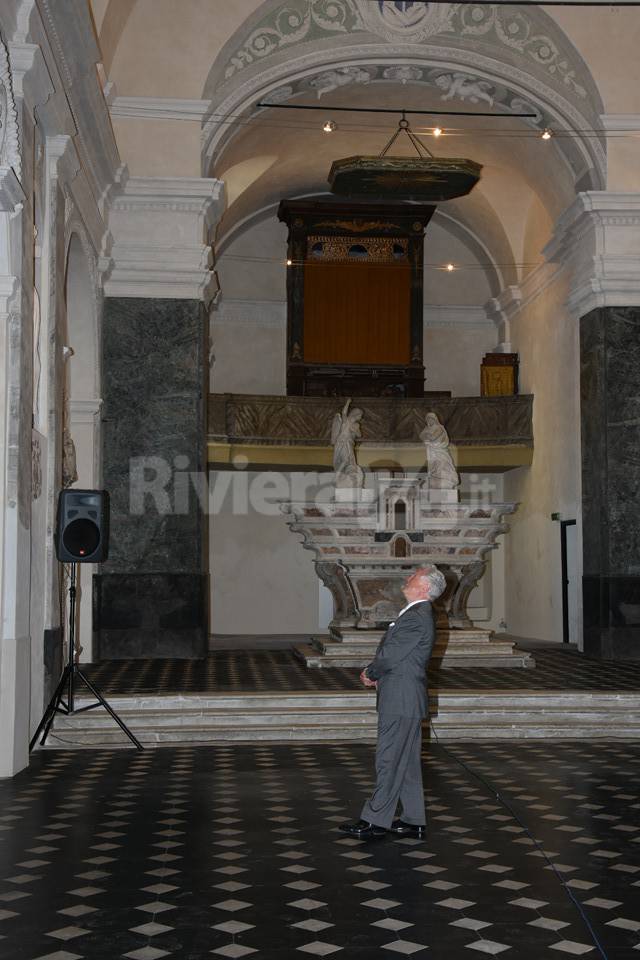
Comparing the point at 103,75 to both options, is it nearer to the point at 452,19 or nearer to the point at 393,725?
the point at 452,19

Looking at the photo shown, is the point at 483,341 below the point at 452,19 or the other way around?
below

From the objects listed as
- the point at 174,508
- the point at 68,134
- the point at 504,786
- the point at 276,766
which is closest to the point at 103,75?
the point at 68,134

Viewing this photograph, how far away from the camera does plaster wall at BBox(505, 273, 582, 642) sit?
1778 centimetres

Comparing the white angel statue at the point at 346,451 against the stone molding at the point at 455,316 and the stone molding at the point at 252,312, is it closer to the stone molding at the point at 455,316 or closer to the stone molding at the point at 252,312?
the stone molding at the point at 252,312

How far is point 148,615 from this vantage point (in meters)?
14.6

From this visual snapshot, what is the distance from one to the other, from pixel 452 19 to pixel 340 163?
2.35 meters

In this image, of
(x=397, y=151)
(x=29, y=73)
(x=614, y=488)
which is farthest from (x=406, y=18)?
(x=29, y=73)

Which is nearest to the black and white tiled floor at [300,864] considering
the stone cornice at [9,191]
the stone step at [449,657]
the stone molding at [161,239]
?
the stone cornice at [9,191]

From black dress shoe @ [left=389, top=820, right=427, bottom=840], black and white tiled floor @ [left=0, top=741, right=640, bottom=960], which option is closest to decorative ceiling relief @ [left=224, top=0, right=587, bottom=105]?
black and white tiled floor @ [left=0, top=741, right=640, bottom=960]

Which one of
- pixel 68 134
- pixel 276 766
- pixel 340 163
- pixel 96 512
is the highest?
pixel 340 163

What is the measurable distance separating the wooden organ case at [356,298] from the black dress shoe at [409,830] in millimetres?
15880

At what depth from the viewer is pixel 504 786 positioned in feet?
25.6

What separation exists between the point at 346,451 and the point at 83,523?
657 cm

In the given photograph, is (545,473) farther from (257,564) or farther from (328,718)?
(328,718)
